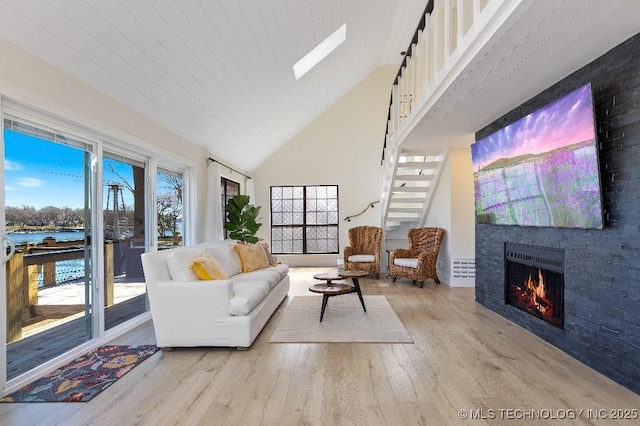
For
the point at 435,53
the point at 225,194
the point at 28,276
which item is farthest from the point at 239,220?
the point at 435,53

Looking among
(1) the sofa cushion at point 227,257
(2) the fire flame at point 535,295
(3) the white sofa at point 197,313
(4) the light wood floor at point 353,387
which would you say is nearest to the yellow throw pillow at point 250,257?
(1) the sofa cushion at point 227,257

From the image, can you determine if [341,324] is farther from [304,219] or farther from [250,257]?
→ [304,219]

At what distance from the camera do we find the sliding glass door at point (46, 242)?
2.84 meters

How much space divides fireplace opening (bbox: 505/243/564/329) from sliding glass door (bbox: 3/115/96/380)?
4.29m

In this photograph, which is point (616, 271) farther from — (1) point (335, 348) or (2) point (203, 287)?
(2) point (203, 287)

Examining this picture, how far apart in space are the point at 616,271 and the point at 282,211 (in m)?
7.40

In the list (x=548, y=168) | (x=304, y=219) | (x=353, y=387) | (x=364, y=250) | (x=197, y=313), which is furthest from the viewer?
(x=304, y=219)

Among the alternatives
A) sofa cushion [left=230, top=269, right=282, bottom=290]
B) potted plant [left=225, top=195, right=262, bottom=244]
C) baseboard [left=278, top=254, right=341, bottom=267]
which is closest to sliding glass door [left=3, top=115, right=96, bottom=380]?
sofa cushion [left=230, top=269, right=282, bottom=290]

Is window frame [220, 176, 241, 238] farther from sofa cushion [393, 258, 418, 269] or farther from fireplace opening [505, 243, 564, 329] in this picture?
fireplace opening [505, 243, 564, 329]

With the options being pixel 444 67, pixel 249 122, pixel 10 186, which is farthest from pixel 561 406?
pixel 249 122

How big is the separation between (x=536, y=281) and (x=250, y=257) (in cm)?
354

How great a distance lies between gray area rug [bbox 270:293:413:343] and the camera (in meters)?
3.82

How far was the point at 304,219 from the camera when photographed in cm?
951

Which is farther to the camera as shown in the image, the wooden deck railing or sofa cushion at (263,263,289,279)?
sofa cushion at (263,263,289,279)
